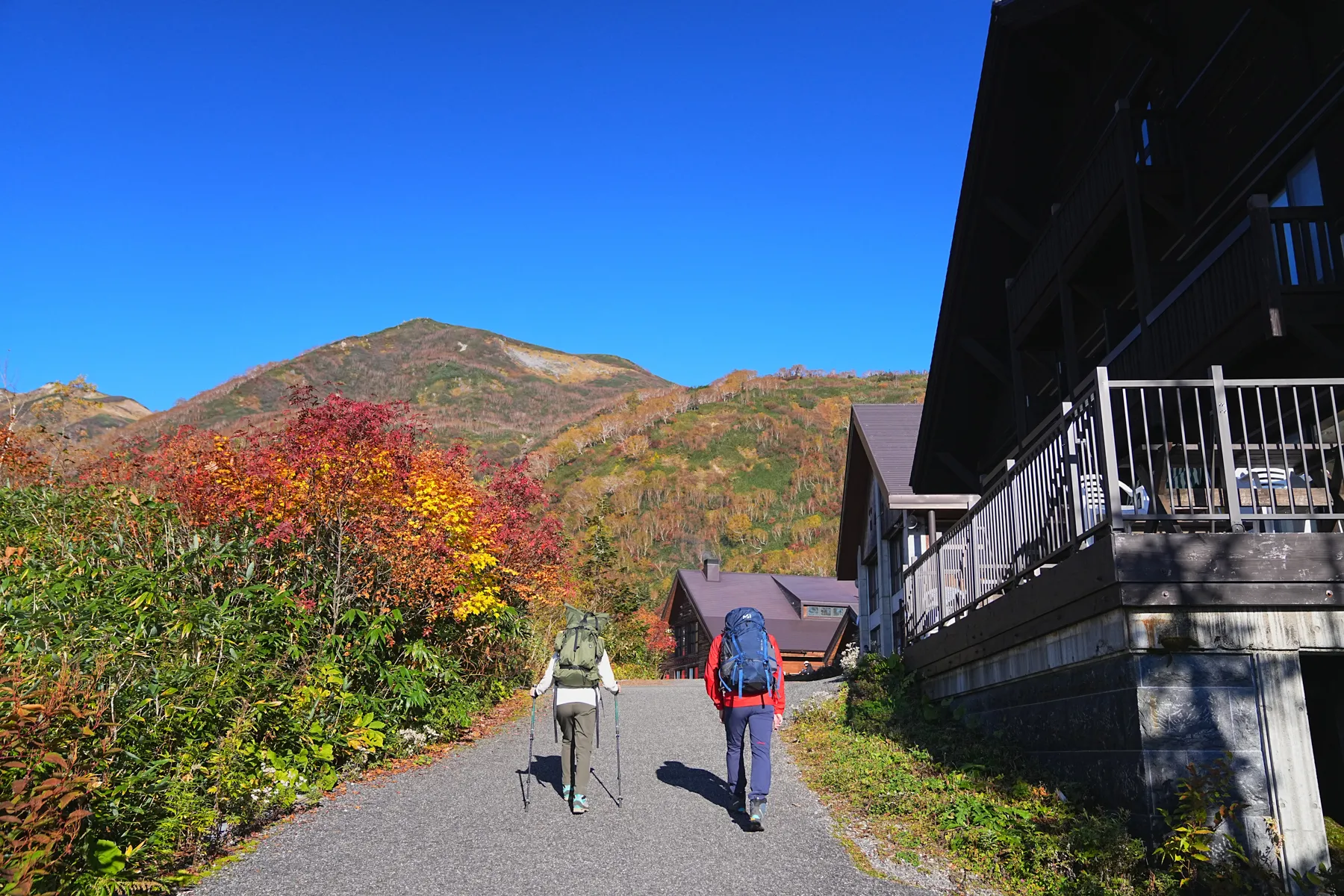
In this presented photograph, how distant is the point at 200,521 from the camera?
10.9 m

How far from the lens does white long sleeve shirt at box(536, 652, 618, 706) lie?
346 inches

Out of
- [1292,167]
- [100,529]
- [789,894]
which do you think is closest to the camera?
[789,894]

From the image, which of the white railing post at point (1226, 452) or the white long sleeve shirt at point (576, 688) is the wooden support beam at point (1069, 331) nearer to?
the white railing post at point (1226, 452)

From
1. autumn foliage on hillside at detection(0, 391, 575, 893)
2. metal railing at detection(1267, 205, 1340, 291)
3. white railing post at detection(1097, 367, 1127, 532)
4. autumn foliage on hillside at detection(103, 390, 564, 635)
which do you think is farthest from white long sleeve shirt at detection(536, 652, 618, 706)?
metal railing at detection(1267, 205, 1340, 291)

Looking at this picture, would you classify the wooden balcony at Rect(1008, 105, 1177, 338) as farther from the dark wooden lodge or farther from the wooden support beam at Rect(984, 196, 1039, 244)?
the wooden support beam at Rect(984, 196, 1039, 244)

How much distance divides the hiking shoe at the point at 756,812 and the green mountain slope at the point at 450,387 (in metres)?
112

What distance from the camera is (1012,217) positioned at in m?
13.1

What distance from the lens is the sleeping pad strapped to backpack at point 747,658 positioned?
26.5 feet

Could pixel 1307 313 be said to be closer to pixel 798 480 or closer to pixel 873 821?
pixel 873 821

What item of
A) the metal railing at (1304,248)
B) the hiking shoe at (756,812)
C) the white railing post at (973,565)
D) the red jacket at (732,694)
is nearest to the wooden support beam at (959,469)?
the white railing post at (973,565)

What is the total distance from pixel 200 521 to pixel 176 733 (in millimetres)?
4561

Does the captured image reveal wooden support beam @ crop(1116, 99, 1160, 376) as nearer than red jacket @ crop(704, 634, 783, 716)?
No

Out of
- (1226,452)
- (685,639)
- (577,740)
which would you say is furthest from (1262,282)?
(685,639)

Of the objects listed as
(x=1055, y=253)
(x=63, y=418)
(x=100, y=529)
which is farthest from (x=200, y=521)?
(x=1055, y=253)
